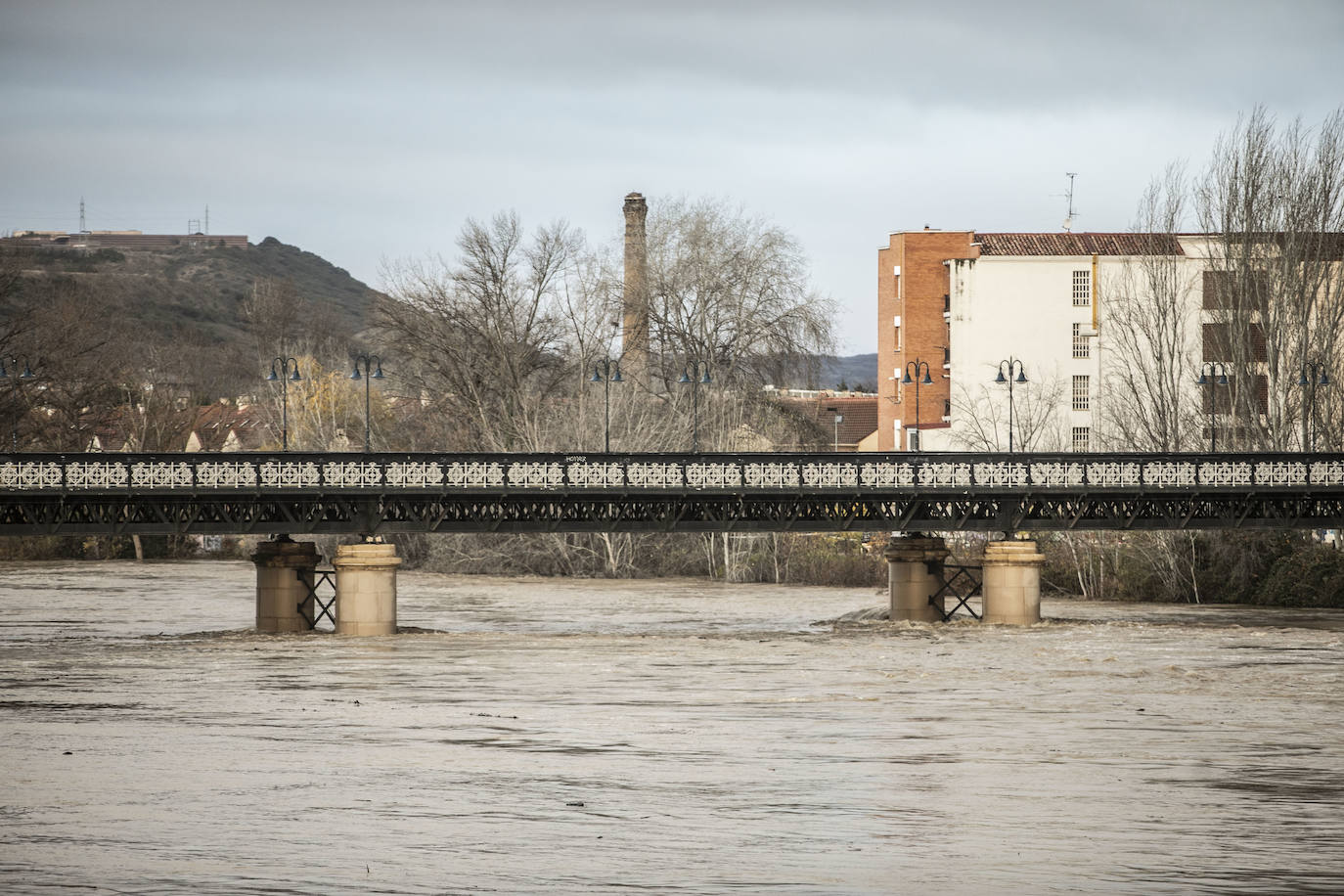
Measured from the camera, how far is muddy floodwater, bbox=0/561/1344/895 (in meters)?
20.6

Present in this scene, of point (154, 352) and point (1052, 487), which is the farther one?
point (154, 352)

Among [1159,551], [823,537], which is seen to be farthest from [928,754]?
[823,537]

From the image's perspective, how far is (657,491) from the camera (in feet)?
179

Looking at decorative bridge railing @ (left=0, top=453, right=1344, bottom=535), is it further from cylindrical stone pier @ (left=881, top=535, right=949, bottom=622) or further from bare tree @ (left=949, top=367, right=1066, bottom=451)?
bare tree @ (left=949, top=367, right=1066, bottom=451)

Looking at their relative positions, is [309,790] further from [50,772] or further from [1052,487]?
[1052,487]

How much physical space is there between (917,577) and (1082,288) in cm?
3691

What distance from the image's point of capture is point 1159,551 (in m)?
71.4

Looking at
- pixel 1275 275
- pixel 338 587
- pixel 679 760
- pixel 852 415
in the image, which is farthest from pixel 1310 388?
pixel 852 415

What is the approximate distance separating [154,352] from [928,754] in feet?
384

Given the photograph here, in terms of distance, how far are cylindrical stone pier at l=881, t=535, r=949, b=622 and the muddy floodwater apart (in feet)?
7.28

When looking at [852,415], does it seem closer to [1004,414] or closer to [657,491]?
[1004,414]

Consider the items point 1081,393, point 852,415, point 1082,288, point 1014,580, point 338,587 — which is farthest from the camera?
point 852,415

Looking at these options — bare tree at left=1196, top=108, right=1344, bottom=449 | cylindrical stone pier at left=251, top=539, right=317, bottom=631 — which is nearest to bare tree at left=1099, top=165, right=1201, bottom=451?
bare tree at left=1196, top=108, right=1344, bottom=449

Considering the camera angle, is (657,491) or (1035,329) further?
(1035,329)
